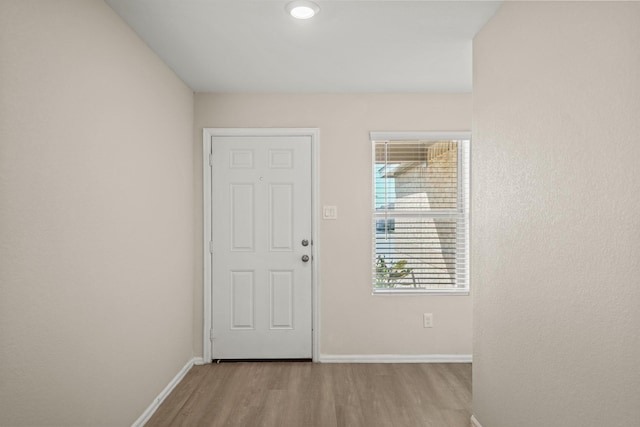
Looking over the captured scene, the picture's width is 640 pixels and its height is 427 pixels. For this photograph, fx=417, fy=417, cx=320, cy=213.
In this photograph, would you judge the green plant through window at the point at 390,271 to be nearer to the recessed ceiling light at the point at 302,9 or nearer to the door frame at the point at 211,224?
the door frame at the point at 211,224

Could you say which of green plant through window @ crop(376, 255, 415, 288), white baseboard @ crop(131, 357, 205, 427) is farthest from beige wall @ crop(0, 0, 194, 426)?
green plant through window @ crop(376, 255, 415, 288)

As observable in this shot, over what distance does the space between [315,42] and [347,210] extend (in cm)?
154

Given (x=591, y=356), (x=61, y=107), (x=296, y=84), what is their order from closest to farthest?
(x=591, y=356)
(x=61, y=107)
(x=296, y=84)

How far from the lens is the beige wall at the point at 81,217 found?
153 cm

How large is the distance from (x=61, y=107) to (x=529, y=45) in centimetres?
206

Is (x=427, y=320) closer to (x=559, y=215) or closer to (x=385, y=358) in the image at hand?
(x=385, y=358)

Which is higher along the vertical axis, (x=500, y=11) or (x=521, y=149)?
(x=500, y=11)

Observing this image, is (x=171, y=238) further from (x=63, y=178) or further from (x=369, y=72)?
(x=369, y=72)

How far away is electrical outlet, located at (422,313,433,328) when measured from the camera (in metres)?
3.74

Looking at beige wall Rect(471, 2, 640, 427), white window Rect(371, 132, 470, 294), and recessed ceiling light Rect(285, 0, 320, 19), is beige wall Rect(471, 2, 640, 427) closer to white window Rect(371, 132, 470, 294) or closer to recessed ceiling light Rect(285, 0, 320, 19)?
recessed ceiling light Rect(285, 0, 320, 19)

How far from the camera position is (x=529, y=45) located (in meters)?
1.85

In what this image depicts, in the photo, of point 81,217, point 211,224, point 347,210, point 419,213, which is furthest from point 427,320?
point 81,217

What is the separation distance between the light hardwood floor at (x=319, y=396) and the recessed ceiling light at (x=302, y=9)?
240cm

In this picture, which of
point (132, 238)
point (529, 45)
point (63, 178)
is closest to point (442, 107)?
point (529, 45)
